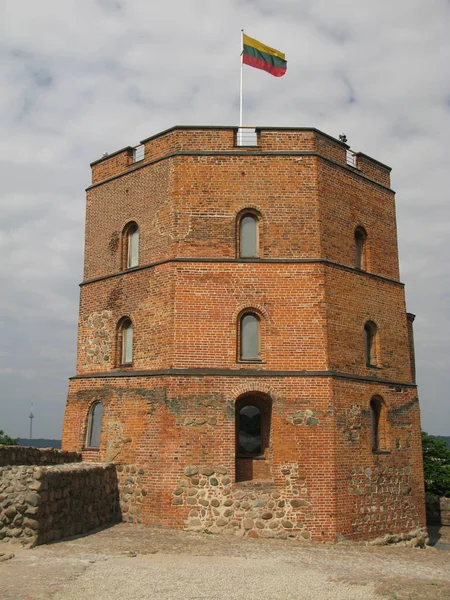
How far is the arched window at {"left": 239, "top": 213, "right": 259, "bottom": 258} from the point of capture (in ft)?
51.6

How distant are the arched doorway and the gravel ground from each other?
173 centimetres

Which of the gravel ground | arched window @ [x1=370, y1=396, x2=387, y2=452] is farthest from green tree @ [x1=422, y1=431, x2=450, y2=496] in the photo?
the gravel ground

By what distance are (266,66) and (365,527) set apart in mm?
12191

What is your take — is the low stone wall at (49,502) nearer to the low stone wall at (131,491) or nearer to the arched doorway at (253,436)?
the low stone wall at (131,491)

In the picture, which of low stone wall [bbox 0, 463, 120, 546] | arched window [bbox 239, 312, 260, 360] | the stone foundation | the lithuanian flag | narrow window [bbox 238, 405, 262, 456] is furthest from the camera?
the lithuanian flag

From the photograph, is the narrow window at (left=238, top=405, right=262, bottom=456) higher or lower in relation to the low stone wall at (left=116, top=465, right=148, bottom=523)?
higher

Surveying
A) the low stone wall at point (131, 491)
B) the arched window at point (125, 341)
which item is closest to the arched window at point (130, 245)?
the arched window at point (125, 341)

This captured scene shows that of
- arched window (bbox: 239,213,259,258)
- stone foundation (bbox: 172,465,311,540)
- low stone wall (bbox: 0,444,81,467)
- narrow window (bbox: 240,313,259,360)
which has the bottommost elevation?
stone foundation (bbox: 172,465,311,540)

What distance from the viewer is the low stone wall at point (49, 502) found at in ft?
37.9

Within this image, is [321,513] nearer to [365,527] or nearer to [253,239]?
[365,527]

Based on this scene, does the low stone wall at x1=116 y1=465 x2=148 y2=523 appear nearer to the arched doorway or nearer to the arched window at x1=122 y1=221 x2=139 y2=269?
the arched doorway

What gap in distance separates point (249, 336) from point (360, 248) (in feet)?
14.3

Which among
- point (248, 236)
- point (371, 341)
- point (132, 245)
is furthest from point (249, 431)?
point (132, 245)

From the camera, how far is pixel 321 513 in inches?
554
